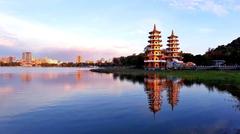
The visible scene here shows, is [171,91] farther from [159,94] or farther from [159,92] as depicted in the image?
[159,94]

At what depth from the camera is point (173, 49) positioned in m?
131

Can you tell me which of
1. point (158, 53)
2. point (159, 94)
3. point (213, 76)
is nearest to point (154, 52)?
point (158, 53)

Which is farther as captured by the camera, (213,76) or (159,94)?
(213,76)

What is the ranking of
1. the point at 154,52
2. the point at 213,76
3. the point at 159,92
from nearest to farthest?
the point at 159,92, the point at 213,76, the point at 154,52

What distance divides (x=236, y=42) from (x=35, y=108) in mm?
146800

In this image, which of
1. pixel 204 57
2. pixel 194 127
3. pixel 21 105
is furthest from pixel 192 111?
pixel 204 57

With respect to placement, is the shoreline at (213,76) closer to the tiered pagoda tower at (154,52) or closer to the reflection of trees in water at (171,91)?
the reflection of trees in water at (171,91)

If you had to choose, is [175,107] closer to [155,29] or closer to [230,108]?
[230,108]

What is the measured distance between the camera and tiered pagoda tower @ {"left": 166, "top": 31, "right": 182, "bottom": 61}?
130 m

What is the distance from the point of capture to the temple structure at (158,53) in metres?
127

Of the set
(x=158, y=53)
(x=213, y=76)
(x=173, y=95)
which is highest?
Result: (x=158, y=53)

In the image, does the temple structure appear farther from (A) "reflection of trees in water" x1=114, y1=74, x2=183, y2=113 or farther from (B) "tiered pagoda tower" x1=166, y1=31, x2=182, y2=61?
(A) "reflection of trees in water" x1=114, y1=74, x2=183, y2=113

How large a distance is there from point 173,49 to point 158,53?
7.60m

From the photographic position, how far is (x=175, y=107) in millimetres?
26109
